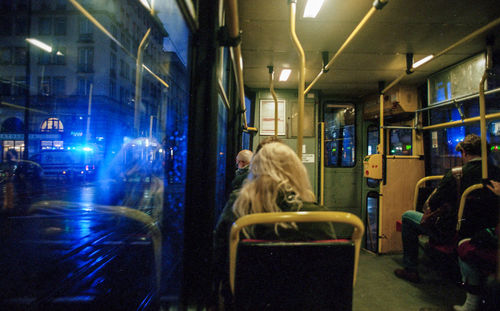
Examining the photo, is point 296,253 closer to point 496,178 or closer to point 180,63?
point 180,63

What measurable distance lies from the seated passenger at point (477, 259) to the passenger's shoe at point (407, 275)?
59cm

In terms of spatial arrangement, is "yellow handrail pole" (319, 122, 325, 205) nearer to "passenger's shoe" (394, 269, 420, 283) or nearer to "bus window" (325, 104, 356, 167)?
"bus window" (325, 104, 356, 167)

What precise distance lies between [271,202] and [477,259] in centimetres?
239

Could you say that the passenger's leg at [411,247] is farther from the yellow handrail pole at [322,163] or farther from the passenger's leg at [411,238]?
the yellow handrail pole at [322,163]

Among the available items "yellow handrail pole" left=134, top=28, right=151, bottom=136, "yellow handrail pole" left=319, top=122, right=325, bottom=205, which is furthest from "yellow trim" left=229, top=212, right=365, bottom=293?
"yellow handrail pole" left=319, top=122, right=325, bottom=205

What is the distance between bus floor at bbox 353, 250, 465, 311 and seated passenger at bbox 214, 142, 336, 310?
1.92 m

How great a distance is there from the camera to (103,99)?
32.8 metres

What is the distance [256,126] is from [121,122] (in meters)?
35.3

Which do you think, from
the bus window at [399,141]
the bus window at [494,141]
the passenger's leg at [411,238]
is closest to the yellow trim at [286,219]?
the passenger's leg at [411,238]

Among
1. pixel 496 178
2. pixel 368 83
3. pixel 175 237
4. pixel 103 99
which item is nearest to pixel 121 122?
pixel 103 99

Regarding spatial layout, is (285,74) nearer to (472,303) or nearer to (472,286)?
(472,286)

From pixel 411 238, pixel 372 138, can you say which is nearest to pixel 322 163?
pixel 372 138

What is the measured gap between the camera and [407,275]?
3.01m

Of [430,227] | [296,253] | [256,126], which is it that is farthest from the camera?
[256,126]
